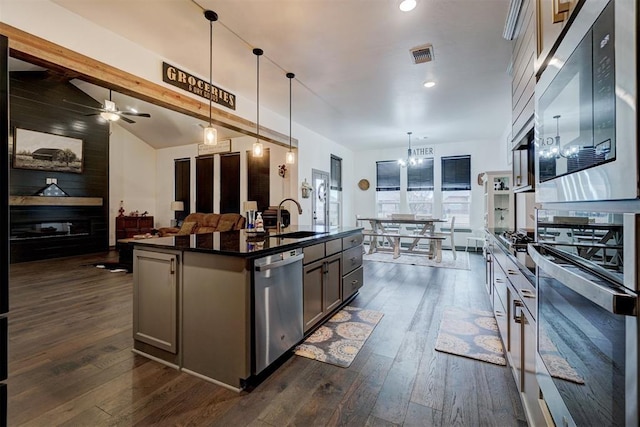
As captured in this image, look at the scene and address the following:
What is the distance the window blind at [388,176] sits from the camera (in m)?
8.60

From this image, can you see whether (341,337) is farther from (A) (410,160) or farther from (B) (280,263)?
(A) (410,160)

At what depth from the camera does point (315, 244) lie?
268 cm

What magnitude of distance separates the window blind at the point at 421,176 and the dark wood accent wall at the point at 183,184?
21.1ft

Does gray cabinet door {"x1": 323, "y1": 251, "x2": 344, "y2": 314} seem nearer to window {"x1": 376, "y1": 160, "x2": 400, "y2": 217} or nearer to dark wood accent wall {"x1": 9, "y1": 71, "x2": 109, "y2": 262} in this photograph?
window {"x1": 376, "y1": 160, "x2": 400, "y2": 217}

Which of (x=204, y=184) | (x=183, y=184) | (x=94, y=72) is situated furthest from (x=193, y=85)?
(x=183, y=184)

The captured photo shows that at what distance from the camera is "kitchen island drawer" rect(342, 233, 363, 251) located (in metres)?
3.30

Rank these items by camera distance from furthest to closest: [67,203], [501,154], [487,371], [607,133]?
[501,154] < [67,203] < [487,371] < [607,133]

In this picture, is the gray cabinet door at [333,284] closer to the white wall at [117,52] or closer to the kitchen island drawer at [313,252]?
the kitchen island drawer at [313,252]

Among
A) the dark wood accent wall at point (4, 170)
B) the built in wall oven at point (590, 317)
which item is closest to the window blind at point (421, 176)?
the built in wall oven at point (590, 317)

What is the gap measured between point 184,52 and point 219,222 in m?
4.25

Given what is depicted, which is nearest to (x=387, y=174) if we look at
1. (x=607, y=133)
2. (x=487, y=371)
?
(x=487, y=371)

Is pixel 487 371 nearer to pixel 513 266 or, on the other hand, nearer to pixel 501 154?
pixel 513 266

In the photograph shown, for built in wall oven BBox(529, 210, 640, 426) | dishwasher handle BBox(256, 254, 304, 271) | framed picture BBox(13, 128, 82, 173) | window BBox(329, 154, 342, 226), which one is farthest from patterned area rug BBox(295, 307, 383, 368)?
framed picture BBox(13, 128, 82, 173)

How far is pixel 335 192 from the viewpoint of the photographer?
26.9ft
